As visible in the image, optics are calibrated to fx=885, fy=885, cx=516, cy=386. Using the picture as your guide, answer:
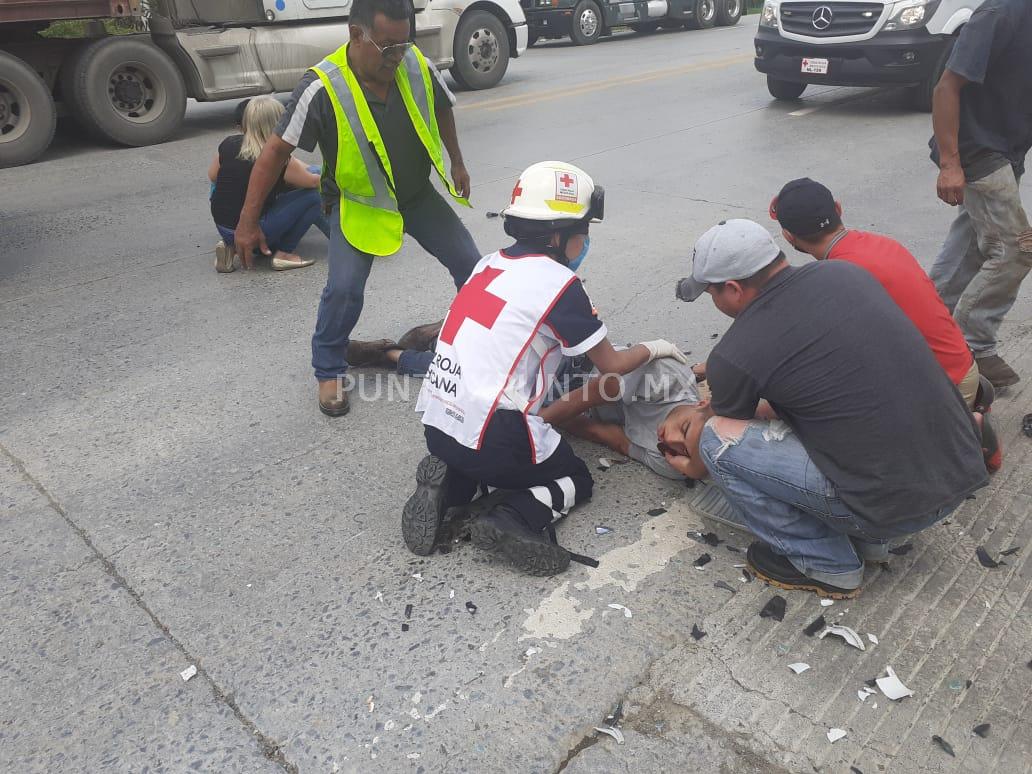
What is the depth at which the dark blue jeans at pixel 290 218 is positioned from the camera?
243 inches

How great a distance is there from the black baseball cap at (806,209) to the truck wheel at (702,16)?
689 inches

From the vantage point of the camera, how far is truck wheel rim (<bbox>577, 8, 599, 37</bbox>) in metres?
17.4

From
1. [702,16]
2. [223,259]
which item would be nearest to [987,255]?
[223,259]

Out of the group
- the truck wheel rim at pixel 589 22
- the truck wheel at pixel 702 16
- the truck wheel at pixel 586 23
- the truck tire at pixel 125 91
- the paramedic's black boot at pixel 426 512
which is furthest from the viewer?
the truck wheel at pixel 702 16

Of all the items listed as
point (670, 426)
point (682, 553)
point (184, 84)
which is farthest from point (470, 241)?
point (184, 84)

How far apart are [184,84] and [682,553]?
9119mm

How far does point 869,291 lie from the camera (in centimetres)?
269

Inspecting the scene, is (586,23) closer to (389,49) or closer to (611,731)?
(389,49)

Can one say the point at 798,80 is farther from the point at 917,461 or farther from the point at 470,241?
the point at 917,461

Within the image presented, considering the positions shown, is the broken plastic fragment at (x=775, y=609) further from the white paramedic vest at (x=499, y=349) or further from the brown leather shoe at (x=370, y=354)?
the brown leather shoe at (x=370, y=354)

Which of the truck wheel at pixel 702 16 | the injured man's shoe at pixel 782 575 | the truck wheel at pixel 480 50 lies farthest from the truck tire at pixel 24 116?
the truck wheel at pixel 702 16

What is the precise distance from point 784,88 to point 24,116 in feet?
28.0

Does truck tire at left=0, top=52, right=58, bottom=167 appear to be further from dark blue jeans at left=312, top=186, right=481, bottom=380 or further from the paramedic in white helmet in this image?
the paramedic in white helmet

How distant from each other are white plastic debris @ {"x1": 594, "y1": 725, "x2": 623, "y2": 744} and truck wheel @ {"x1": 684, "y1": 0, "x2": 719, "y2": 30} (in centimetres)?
1915
